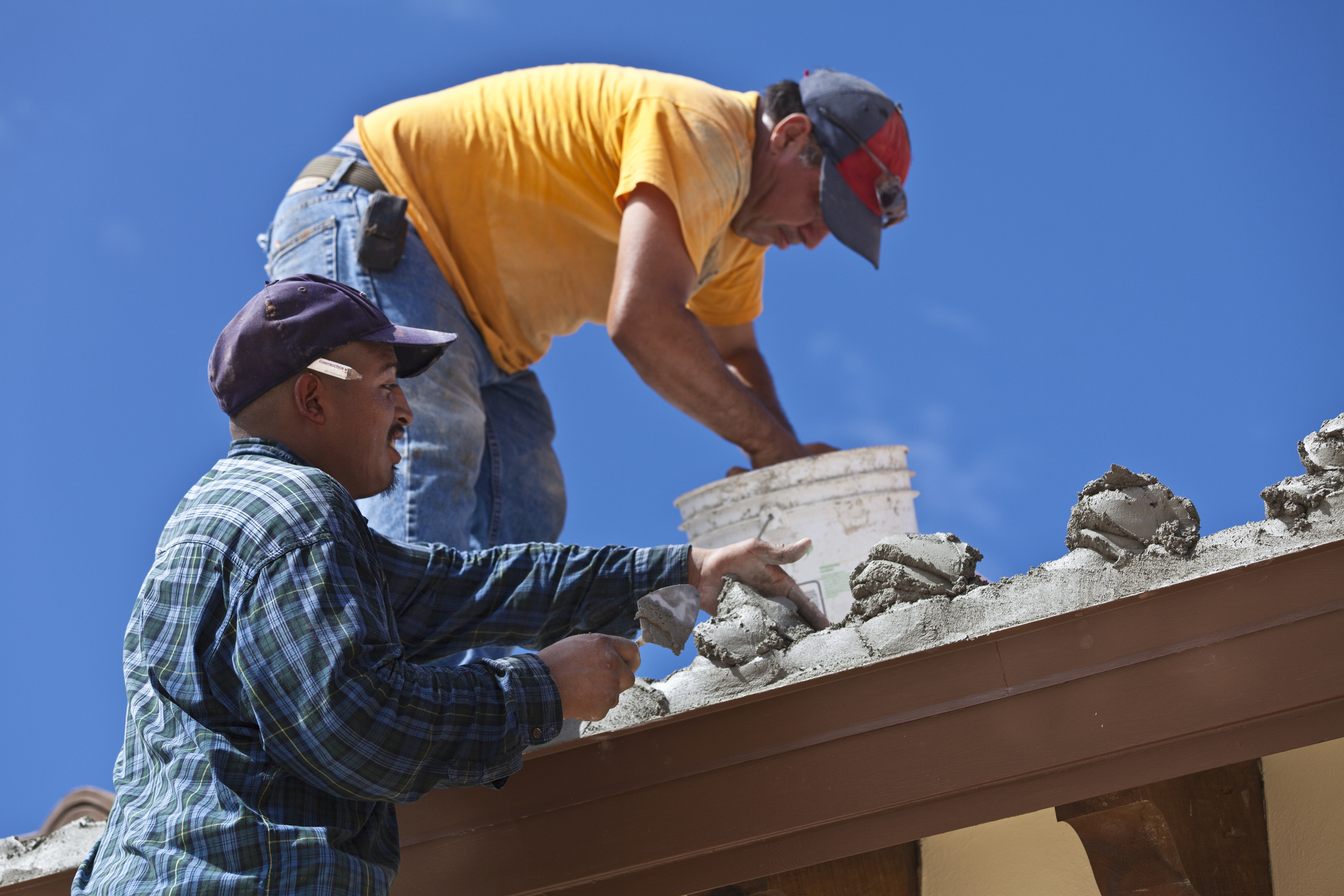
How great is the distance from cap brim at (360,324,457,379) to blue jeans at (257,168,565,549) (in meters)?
0.74

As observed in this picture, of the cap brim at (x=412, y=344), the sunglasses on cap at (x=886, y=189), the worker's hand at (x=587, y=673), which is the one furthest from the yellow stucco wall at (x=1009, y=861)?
the sunglasses on cap at (x=886, y=189)

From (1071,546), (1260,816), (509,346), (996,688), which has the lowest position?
(1260,816)

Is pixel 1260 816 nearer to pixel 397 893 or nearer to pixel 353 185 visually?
pixel 397 893

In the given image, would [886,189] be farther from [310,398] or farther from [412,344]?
[310,398]

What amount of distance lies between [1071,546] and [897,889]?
561 mm

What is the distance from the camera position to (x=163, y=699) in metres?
1.33

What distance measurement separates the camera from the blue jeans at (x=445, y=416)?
8.25 ft

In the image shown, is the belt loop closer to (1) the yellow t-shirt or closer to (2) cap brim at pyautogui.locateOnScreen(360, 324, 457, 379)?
(1) the yellow t-shirt

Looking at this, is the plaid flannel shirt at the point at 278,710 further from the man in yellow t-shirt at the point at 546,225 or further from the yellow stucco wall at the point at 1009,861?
the man in yellow t-shirt at the point at 546,225

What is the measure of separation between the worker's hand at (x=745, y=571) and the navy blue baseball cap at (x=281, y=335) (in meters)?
0.63

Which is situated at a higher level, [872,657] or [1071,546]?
[1071,546]

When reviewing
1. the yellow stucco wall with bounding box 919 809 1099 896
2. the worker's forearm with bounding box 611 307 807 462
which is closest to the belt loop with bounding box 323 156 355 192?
the worker's forearm with bounding box 611 307 807 462

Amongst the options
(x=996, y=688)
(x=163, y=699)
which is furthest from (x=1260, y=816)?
(x=163, y=699)

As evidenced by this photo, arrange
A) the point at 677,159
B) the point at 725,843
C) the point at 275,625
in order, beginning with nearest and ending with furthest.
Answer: the point at 275,625 < the point at 725,843 < the point at 677,159
